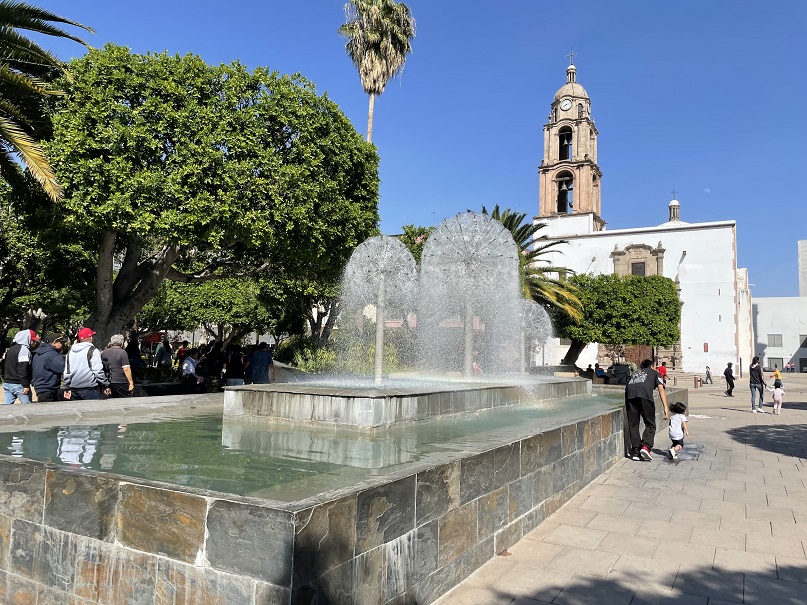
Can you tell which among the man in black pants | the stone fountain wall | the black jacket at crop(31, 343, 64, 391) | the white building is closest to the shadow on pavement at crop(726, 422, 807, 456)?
the man in black pants

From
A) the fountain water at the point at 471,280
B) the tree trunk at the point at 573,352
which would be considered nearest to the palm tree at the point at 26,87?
the fountain water at the point at 471,280

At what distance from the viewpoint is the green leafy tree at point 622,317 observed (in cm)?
3262

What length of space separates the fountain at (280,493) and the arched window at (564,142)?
4346 cm

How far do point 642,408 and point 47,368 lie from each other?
790 cm

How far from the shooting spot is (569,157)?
4819 cm

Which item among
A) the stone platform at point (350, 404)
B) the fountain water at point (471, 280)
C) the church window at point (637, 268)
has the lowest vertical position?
the stone platform at point (350, 404)

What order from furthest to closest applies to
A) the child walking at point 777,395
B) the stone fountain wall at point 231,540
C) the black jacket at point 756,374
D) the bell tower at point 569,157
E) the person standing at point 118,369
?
the bell tower at point 569,157
the black jacket at point 756,374
the child walking at point 777,395
the person standing at point 118,369
the stone fountain wall at point 231,540

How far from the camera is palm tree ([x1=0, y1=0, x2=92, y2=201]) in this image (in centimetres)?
999

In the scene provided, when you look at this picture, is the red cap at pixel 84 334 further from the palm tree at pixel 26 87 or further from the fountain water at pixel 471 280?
the fountain water at pixel 471 280

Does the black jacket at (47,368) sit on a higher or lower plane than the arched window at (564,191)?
lower

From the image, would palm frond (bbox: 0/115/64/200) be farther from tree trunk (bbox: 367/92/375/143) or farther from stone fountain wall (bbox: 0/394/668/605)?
tree trunk (bbox: 367/92/375/143)

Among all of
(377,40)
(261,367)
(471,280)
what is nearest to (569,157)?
(377,40)

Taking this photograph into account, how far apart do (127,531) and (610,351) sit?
4465 cm

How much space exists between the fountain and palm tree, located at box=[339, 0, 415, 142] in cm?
1860
